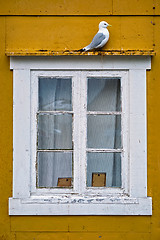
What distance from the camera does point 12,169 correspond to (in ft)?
15.5

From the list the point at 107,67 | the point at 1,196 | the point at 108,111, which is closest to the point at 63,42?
the point at 107,67

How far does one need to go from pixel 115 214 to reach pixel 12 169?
125cm

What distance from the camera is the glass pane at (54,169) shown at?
4.81m

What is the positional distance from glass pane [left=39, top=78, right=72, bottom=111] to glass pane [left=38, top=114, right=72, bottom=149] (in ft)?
0.34

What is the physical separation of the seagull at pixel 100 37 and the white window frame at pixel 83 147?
147mm

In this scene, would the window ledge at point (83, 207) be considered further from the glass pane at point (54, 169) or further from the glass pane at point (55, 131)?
the glass pane at point (55, 131)

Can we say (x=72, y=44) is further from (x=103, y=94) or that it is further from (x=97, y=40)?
(x=103, y=94)

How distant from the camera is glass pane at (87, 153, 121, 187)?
4.81m

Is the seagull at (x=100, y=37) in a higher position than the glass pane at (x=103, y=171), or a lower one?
higher

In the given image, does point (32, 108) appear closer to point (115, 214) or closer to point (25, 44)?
point (25, 44)

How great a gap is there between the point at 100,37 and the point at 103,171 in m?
1.51

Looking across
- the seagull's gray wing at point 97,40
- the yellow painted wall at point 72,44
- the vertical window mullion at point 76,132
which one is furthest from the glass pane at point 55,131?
the seagull's gray wing at point 97,40

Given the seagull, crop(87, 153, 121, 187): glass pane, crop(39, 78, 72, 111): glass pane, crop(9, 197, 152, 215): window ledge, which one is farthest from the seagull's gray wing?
crop(9, 197, 152, 215): window ledge
